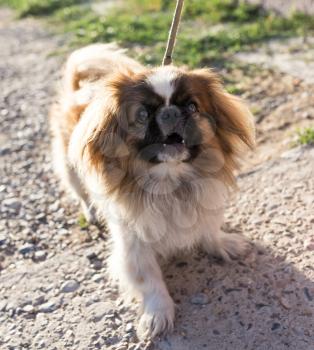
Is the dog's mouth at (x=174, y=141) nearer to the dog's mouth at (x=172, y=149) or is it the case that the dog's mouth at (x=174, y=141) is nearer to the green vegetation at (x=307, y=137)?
the dog's mouth at (x=172, y=149)

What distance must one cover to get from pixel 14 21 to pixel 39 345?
662 cm

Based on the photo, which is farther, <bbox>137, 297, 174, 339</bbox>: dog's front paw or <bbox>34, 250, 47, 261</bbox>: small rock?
<bbox>34, 250, 47, 261</bbox>: small rock

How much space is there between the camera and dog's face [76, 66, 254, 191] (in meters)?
2.67

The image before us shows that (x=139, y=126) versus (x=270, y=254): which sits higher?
(x=139, y=126)

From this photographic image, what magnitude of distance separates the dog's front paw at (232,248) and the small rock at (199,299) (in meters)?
0.32

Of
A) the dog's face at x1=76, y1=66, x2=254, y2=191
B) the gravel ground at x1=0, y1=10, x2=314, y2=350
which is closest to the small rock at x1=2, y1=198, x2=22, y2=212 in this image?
the gravel ground at x1=0, y1=10, x2=314, y2=350

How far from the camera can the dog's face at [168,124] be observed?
2.67 m

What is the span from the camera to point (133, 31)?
6.74 metres

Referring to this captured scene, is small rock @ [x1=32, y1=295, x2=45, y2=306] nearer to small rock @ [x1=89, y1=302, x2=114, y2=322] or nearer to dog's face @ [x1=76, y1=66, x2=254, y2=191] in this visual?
small rock @ [x1=89, y1=302, x2=114, y2=322]

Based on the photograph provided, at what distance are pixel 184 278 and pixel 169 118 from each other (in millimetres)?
985

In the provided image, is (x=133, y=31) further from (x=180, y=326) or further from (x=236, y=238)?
(x=180, y=326)

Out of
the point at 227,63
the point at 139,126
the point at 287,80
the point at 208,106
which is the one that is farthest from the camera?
the point at 227,63

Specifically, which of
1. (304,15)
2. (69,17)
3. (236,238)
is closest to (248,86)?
(304,15)

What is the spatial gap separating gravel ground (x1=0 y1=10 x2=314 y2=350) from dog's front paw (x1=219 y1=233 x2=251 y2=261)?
0.16 feet
